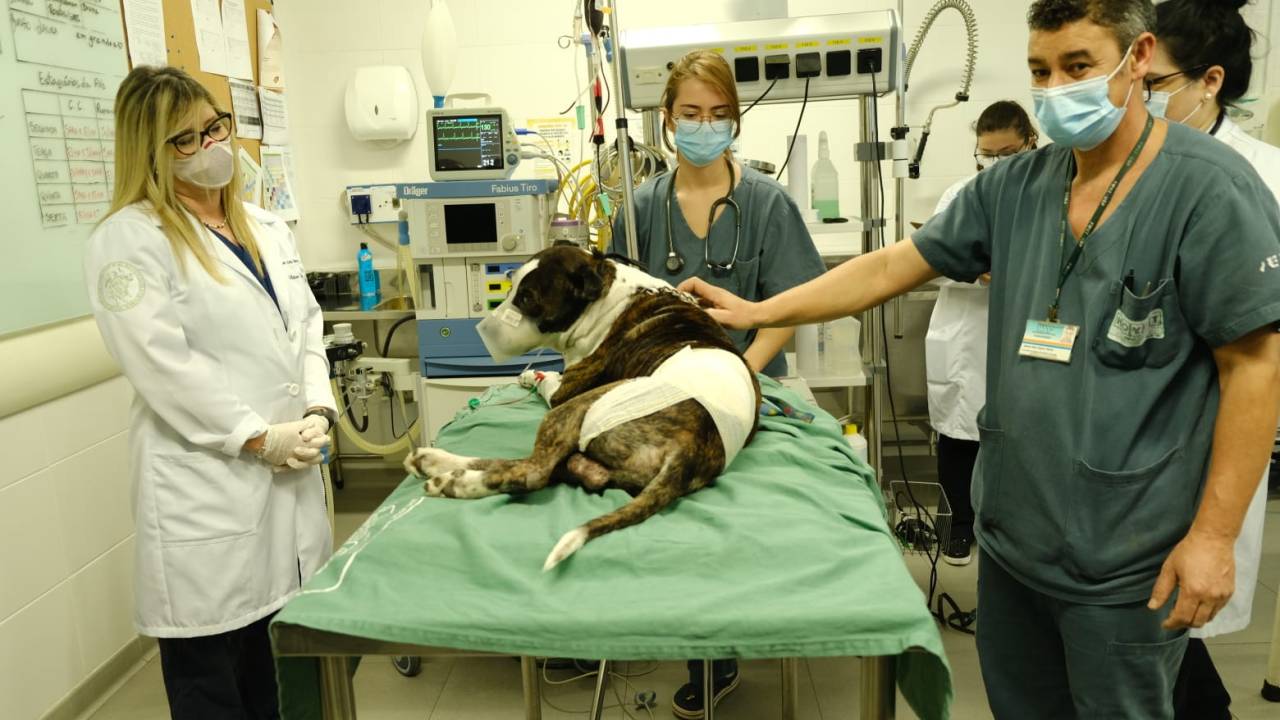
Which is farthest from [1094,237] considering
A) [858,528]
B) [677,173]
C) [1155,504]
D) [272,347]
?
[272,347]

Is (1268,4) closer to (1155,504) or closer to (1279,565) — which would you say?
(1279,565)

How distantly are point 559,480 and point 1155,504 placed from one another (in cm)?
94

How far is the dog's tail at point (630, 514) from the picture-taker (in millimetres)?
1255

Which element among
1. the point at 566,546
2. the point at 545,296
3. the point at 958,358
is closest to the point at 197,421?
the point at 545,296

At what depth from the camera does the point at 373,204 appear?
4277 mm

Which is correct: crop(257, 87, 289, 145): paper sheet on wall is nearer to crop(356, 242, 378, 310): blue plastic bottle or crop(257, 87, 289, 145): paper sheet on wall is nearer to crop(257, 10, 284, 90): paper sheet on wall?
crop(257, 10, 284, 90): paper sheet on wall

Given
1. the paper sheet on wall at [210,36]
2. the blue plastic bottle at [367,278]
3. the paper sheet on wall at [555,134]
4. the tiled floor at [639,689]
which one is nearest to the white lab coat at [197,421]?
the tiled floor at [639,689]

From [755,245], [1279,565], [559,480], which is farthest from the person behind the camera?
[1279,565]

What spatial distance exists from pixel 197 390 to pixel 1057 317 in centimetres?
159

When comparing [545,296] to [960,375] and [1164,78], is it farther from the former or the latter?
[960,375]

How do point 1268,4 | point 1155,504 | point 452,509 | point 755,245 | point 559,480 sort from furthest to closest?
1. point 1268,4
2. point 755,245
3. point 559,480
4. point 452,509
5. point 1155,504

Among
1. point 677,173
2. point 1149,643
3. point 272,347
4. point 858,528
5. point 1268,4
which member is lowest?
point 1149,643

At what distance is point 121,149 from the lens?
6.13ft

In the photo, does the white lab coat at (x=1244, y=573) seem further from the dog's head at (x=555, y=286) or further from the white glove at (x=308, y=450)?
the white glove at (x=308, y=450)
